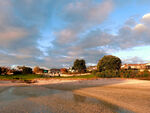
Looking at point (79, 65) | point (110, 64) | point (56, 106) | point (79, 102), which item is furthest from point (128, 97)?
point (79, 65)

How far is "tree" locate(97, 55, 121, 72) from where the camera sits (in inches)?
1850

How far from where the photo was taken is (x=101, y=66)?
48.5m

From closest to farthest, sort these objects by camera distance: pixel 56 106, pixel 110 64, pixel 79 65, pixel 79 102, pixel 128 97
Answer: pixel 56 106 → pixel 79 102 → pixel 128 97 → pixel 110 64 → pixel 79 65

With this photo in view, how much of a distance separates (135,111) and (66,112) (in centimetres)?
407

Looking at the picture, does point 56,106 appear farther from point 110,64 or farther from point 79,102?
point 110,64

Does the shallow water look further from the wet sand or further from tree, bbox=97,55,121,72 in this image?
tree, bbox=97,55,121,72

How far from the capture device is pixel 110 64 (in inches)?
1863

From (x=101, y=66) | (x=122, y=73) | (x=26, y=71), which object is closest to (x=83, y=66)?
(x=101, y=66)

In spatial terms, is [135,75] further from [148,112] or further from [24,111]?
[24,111]

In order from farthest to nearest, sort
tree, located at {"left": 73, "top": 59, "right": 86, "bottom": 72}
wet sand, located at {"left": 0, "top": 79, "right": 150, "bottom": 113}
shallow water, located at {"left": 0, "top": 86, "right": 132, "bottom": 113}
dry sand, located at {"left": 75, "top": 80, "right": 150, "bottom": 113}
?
tree, located at {"left": 73, "top": 59, "right": 86, "bottom": 72} < dry sand, located at {"left": 75, "top": 80, "right": 150, "bottom": 113} < wet sand, located at {"left": 0, "top": 79, "right": 150, "bottom": 113} < shallow water, located at {"left": 0, "top": 86, "right": 132, "bottom": 113}

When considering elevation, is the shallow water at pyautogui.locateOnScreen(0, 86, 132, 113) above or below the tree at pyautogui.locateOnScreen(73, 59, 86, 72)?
below

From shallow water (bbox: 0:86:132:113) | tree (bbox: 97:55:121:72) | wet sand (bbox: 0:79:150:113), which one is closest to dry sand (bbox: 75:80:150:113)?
wet sand (bbox: 0:79:150:113)

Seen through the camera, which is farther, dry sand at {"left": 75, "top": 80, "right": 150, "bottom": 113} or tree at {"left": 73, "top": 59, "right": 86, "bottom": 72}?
tree at {"left": 73, "top": 59, "right": 86, "bottom": 72}

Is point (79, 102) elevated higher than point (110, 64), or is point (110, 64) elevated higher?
point (110, 64)
